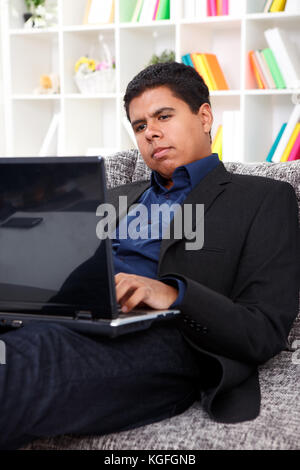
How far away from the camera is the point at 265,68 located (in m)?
3.02

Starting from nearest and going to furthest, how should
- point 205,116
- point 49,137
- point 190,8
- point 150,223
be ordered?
point 150,223, point 205,116, point 190,8, point 49,137

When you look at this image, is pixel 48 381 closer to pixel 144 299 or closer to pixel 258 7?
pixel 144 299

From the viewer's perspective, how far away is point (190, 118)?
162 centimetres

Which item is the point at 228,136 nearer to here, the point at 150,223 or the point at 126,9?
the point at 126,9

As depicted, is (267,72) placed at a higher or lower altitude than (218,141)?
higher

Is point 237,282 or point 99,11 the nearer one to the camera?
point 237,282

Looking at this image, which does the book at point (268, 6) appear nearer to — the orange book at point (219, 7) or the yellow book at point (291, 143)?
Result: the orange book at point (219, 7)

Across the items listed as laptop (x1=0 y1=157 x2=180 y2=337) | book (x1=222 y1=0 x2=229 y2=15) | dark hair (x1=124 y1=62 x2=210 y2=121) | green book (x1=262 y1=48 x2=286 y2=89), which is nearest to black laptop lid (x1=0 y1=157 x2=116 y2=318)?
laptop (x1=0 y1=157 x2=180 y2=337)

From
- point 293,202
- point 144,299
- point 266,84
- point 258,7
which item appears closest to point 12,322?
point 144,299

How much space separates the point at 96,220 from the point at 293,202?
56cm

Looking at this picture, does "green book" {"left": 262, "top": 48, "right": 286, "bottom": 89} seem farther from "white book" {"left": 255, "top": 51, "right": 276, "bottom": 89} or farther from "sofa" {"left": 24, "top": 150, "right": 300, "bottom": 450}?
"sofa" {"left": 24, "top": 150, "right": 300, "bottom": 450}

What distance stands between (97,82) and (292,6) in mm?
1090

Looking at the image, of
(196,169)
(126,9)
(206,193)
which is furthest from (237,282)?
(126,9)

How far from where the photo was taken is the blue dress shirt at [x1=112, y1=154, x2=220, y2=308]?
1444mm
